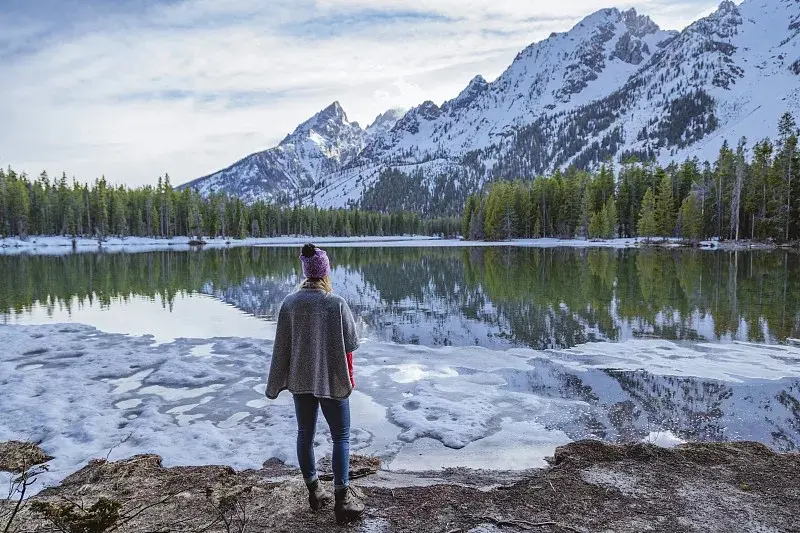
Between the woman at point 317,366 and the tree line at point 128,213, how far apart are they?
109 meters

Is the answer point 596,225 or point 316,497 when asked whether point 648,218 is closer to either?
point 596,225

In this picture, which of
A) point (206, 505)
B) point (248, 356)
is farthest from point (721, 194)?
point (206, 505)

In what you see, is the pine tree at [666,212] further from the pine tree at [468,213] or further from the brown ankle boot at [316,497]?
the brown ankle boot at [316,497]

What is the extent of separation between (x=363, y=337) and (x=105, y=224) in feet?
360

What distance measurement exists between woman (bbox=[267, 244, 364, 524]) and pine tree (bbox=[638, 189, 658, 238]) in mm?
84043

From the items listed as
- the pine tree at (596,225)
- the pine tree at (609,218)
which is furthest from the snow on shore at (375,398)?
the pine tree at (596,225)

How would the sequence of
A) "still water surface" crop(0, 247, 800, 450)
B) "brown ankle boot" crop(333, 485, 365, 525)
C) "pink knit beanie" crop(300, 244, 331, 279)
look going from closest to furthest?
"brown ankle boot" crop(333, 485, 365, 525) < "pink knit beanie" crop(300, 244, 331, 279) < "still water surface" crop(0, 247, 800, 450)

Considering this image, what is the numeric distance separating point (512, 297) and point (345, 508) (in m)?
18.4

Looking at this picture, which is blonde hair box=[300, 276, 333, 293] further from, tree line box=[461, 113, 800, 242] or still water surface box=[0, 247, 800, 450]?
tree line box=[461, 113, 800, 242]

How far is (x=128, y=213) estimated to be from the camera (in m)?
109

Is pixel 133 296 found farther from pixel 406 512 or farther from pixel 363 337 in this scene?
pixel 406 512

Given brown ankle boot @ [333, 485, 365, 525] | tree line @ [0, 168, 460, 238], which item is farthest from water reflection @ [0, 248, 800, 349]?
tree line @ [0, 168, 460, 238]

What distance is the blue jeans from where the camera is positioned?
15.4 feet

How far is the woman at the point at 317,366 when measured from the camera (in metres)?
4.62
